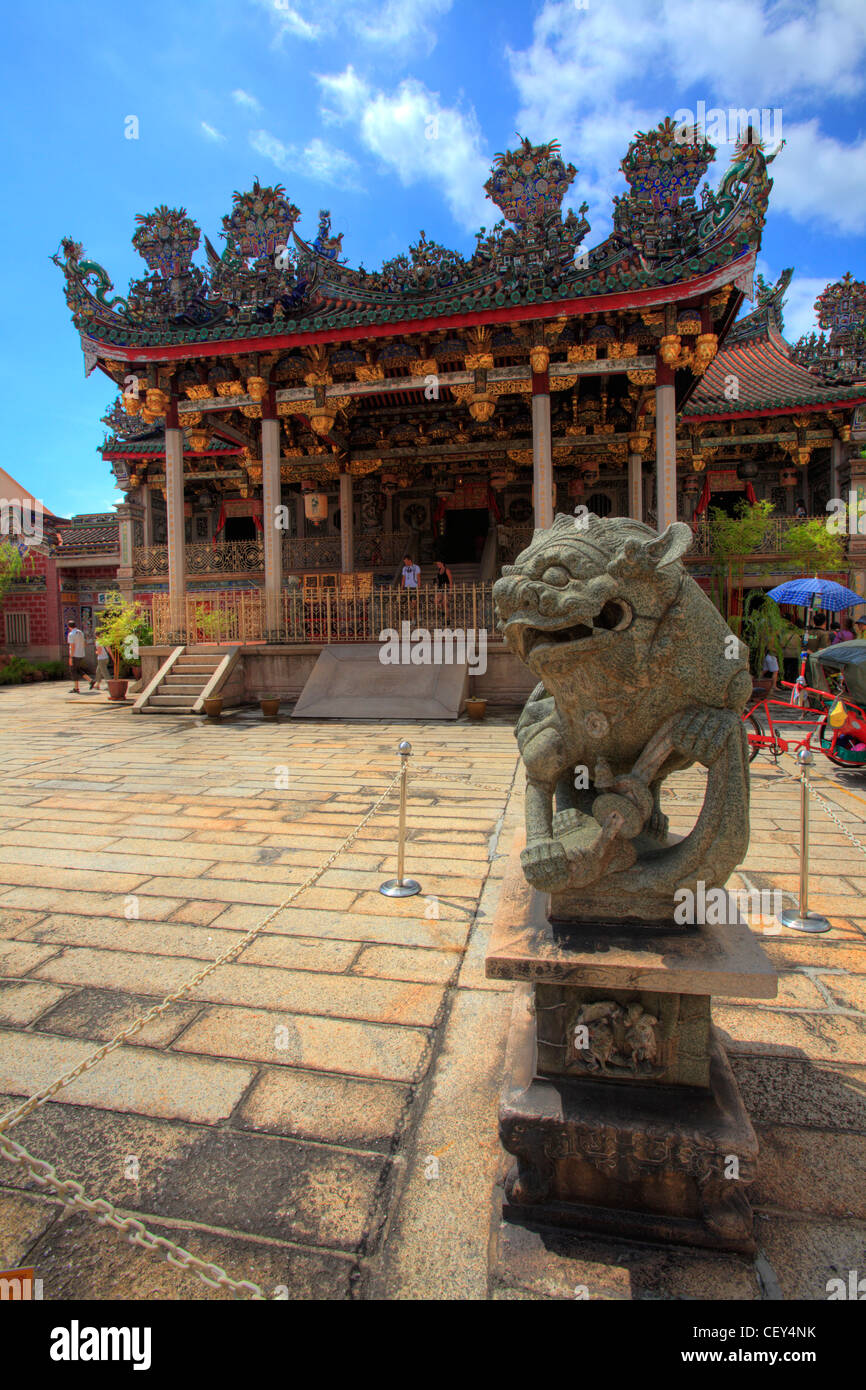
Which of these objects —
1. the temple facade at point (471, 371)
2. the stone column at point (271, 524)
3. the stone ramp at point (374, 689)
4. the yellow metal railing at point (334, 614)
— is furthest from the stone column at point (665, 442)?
the stone column at point (271, 524)

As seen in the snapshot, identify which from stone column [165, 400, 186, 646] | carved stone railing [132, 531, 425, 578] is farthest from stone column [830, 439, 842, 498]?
stone column [165, 400, 186, 646]

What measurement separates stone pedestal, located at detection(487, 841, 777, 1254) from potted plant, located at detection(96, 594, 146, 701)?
1294 centimetres

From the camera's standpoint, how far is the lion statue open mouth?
5.51 ft

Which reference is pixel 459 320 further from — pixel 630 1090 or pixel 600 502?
pixel 630 1090

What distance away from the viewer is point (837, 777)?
6805 mm

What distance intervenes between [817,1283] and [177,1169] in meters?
1.60

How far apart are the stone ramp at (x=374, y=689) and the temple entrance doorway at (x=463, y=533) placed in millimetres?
7694

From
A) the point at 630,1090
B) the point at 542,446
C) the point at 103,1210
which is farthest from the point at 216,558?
the point at 630,1090

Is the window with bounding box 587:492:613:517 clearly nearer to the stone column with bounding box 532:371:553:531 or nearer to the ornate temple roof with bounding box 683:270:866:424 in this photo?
the ornate temple roof with bounding box 683:270:866:424

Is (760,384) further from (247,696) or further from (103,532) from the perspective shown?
(103,532)

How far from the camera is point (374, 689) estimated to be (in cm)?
1098

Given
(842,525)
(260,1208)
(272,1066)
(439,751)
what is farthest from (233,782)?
(842,525)

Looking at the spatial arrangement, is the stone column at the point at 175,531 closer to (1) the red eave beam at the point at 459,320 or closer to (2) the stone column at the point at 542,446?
(1) the red eave beam at the point at 459,320

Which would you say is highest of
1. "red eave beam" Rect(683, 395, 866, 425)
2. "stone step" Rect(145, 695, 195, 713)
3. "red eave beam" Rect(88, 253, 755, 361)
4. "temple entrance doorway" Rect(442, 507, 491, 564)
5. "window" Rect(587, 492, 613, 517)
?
"red eave beam" Rect(88, 253, 755, 361)
